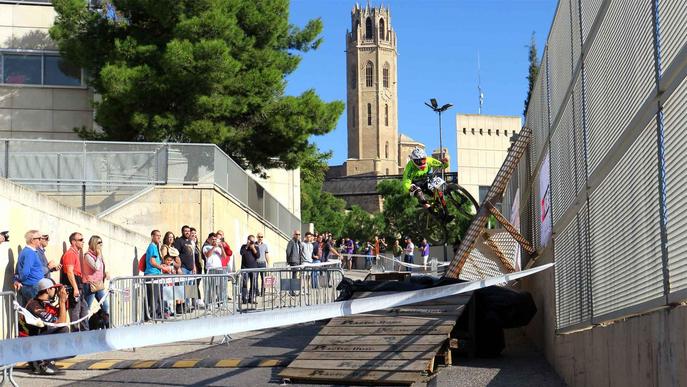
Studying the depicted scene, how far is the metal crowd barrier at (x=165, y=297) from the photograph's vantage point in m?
14.9

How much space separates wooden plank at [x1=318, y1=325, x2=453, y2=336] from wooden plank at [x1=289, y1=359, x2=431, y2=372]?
73cm

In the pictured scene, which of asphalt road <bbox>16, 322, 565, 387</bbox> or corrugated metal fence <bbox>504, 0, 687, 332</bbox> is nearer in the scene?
corrugated metal fence <bbox>504, 0, 687, 332</bbox>

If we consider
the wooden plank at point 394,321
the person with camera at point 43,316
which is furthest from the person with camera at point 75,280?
the wooden plank at point 394,321

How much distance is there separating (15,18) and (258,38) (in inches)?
331

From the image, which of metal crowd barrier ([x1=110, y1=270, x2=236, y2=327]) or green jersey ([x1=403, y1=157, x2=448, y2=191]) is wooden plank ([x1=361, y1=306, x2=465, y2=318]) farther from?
green jersey ([x1=403, y1=157, x2=448, y2=191])

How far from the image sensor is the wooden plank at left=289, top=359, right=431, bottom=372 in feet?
33.2

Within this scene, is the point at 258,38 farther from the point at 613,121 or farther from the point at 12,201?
the point at 613,121

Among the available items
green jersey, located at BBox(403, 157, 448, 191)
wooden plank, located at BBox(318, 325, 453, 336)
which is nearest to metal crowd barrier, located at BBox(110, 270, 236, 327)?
green jersey, located at BBox(403, 157, 448, 191)

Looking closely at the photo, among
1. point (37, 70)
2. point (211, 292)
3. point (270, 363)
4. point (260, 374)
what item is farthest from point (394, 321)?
point (37, 70)

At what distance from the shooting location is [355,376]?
10.1 m

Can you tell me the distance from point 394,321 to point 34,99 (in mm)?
26643

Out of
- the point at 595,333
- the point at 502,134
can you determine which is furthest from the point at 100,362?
the point at 502,134

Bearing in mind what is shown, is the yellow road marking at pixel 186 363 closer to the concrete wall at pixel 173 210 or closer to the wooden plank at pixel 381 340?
the wooden plank at pixel 381 340

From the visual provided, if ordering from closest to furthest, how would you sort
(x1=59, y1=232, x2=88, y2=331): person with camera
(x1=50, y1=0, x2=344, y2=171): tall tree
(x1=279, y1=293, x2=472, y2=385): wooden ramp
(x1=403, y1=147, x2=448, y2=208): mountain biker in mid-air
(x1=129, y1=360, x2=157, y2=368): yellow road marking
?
1. (x1=279, y1=293, x2=472, y2=385): wooden ramp
2. (x1=129, y1=360, x2=157, y2=368): yellow road marking
3. (x1=59, y1=232, x2=88, y2=331): person with camera
4. (x1=403, y1=147, x2=448, y2=208): mountain biker in mid-air
5. (x1=50, y1=0, x2=344, y2=171): tall tree
